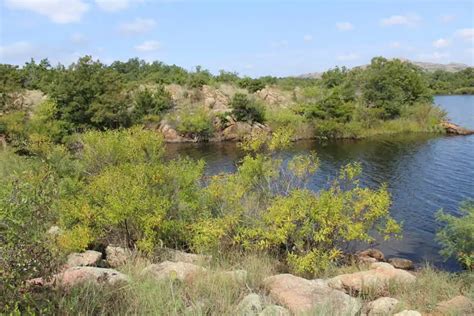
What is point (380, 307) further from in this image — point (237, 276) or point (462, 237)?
point (462, 237)

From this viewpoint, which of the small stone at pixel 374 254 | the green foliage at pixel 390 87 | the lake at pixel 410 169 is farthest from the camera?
the green foliage at pixel 390 87

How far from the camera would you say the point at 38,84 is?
185 ft

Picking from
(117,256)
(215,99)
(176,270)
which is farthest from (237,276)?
(215,99)

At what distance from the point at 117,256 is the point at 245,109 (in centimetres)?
4105

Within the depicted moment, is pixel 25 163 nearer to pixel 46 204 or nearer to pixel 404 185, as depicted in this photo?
pixel 46 204

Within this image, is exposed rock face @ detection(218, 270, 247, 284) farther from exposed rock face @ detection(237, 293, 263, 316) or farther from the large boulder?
the large boulder

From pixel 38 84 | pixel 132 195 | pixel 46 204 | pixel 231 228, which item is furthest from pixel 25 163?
pixel 38 84

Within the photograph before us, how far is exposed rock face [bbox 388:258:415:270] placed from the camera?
17031mm

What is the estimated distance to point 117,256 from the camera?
11.1 metres

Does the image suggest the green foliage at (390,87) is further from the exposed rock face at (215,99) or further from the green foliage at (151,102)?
the green foliage at (151,102)

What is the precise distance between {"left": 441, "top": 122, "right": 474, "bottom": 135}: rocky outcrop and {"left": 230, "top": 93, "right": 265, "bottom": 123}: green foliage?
71.7ft

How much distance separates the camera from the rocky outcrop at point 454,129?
5156 cm

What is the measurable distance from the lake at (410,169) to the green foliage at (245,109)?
183 inches

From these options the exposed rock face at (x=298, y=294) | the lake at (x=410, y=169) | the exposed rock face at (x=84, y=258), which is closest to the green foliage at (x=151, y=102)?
the lake at (x=410, y=169)
